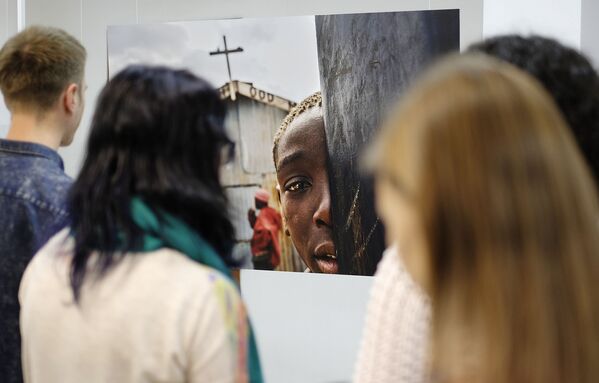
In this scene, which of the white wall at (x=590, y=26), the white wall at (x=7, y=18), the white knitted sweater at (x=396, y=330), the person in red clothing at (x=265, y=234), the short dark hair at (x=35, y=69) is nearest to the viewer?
the white knitted sweater at (x=396, y=330)

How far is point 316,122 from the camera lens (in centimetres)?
348

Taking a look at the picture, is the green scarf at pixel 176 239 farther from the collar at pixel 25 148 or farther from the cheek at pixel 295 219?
the cheek at pixel 295 219

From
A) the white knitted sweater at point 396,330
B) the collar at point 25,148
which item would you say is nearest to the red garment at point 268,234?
the collar at point 25,148

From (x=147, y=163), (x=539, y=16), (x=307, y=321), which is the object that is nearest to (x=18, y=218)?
(x=147, y=163)

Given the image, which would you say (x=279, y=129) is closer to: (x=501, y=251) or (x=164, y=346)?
(x=164, y=346)

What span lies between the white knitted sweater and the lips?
228 centimetres

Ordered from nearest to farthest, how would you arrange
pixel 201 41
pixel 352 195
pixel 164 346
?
pixel 164 346
pixel 352 195
pixel 201 41

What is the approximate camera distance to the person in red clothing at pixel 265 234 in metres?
3.68

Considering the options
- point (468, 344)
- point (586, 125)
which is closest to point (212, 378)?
point (468, 344)

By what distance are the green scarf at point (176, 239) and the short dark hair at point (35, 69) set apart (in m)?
0.88

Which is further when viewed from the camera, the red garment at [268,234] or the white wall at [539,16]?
the red garment at [268,234]

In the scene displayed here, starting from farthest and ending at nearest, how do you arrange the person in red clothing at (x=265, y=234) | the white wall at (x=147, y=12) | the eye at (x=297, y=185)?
the person in red clothing at (x=265, y=234) → the eye at (x=297, y=185) → the white wall at (x=147, y=12)

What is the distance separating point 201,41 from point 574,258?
3.08m

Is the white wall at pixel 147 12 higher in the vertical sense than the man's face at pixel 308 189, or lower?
higher
